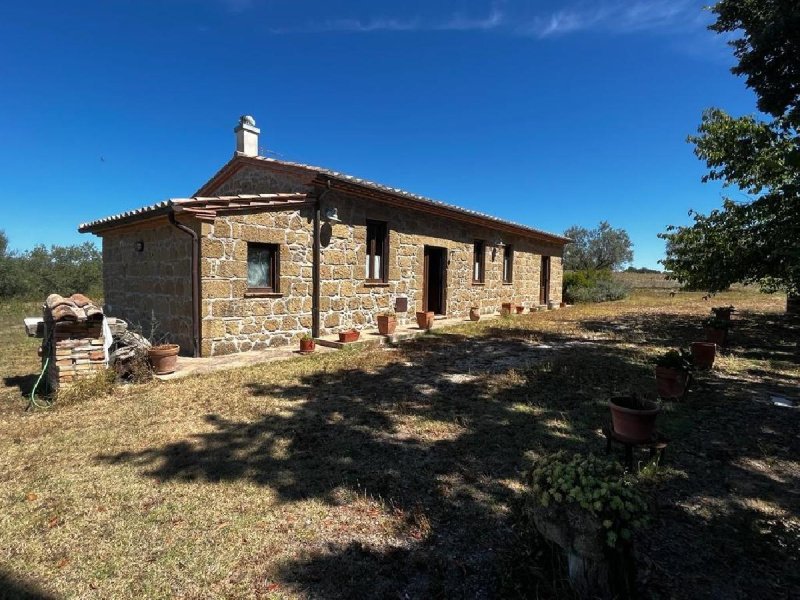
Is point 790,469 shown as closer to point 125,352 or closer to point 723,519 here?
point 723,519

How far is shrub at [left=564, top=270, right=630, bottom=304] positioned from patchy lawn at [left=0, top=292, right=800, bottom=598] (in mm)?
16401

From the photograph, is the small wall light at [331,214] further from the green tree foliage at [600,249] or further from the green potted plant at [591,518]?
the green tree foliage at [600,249]

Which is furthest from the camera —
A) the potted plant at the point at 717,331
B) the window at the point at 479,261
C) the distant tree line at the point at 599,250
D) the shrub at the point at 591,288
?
the distant tree line at the point at 599,250

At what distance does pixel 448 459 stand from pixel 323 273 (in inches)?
242

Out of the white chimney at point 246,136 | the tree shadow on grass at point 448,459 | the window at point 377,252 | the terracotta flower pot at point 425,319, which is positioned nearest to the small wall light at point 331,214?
the window at point 377,252

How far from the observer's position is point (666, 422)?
439cm

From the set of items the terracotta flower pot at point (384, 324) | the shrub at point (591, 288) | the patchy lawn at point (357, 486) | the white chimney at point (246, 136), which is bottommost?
the patchy lawn at point (357, 486)

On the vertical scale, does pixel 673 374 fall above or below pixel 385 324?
below

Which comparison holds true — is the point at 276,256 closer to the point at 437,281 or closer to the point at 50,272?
the point at 437,281

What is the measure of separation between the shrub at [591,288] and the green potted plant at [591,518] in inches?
864

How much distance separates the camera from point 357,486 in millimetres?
3104

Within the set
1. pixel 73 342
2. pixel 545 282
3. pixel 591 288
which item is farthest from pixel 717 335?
pixel 591 288

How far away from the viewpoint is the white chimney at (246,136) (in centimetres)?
1090

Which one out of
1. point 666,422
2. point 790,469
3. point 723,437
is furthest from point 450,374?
point 790,469
